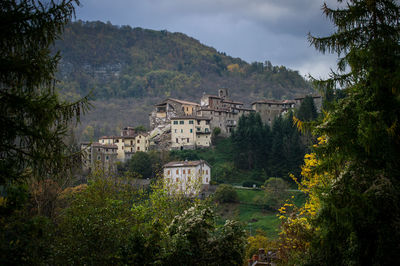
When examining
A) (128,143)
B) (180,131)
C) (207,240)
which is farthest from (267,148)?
(207,240)

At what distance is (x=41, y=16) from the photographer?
341 inches

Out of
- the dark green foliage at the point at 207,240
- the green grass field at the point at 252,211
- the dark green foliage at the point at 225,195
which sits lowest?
the green grass field at the point at 252,211

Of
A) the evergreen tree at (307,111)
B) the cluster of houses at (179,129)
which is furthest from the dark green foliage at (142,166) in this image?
the evergreen tree at (307,111)

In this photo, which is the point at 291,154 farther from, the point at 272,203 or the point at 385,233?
the point at 385,233

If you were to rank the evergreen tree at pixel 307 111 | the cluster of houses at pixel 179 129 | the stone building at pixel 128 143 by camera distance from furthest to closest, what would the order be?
the stone building at pixel 128 143 → the cluster of houses at pixel 179 129 → the evergreen tree at pixel 307 111

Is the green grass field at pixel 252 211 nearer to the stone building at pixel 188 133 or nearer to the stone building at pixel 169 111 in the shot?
the stone building at pixel 188 133

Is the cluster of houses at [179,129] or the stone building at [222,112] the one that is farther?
the stone building at [222,112]

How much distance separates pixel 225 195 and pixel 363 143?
179 ft

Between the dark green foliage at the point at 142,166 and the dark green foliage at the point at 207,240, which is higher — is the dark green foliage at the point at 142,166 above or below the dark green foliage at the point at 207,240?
below

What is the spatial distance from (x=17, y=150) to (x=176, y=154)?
76725 millimetres

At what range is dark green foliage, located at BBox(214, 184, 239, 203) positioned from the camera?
6406 centimetres

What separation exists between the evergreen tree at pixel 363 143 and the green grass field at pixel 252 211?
41972 mm

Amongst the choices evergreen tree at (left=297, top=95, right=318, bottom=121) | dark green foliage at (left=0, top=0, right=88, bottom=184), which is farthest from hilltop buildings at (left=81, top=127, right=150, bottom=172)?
dark green foliage at (left=0, top=0, right=88, bottom=184)

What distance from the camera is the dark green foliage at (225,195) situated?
2522 inches
